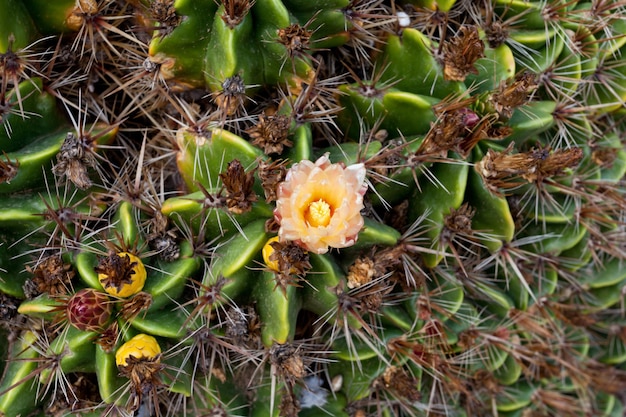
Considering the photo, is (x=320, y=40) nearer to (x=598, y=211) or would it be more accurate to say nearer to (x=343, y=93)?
(x=343, y=93)

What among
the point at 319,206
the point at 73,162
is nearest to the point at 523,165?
the point at 319,206

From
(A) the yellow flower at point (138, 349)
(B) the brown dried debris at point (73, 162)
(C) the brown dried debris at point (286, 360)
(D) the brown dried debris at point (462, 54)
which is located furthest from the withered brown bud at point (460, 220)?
(B) the brown dried debris at point (73, 162)

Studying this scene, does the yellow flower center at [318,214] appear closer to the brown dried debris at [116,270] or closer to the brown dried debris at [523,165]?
the brown dried debris at [116,270]

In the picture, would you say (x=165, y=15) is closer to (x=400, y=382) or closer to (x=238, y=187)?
(x=238, y=187)

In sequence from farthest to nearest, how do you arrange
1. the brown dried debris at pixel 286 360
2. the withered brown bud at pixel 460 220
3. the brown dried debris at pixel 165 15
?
1. the withered brown bud at pixel 460 220
2. the brown dried debris at pixel 286 360
3. the brown dried debris at pixel 165 15

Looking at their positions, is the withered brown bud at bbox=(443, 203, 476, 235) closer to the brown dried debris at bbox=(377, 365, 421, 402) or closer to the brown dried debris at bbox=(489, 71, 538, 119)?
the brown dried debris at bbox=(489, 71, 538, 119)

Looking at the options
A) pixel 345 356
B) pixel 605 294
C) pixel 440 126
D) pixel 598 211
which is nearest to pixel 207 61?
pixel 440 126

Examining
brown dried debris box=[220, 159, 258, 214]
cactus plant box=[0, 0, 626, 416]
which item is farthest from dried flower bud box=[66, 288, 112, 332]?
brown dried debris box=[220, 159, 258, 214]
